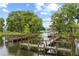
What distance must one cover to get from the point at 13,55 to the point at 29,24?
1.15 feet

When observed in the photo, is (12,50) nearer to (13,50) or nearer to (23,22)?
(13,50)

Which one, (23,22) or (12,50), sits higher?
(23,22)

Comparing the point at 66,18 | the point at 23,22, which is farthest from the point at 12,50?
the point at 66,18

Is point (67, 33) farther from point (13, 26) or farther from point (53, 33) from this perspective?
point (13, 26)

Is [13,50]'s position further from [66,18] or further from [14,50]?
[66,18]

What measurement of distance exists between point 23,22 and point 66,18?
1.44 feet

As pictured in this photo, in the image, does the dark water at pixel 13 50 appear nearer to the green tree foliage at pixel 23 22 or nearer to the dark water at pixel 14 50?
the dark water at pixel 14 50

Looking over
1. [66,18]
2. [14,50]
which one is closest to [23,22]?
[14,50]

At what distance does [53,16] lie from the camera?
7.20 feet

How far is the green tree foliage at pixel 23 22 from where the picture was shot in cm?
220

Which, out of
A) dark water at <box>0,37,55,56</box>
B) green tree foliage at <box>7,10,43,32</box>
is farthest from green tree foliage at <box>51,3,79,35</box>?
dark water at <box>0,37,55,56</box>

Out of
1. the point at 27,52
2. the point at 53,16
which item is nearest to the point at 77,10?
the point at 53,16

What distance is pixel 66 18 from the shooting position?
220 cm

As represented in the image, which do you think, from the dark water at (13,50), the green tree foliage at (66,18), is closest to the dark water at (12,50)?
the dark water at (13,50)
